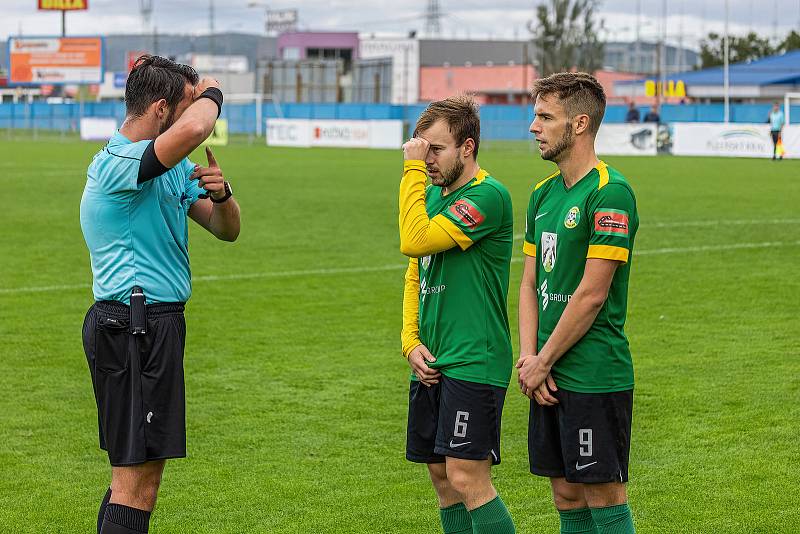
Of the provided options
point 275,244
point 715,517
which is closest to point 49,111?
point 275,244

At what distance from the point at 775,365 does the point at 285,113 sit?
62.3m

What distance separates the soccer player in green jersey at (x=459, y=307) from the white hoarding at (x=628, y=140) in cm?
3865

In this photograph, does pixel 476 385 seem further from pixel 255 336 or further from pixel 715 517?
pixel 255 336

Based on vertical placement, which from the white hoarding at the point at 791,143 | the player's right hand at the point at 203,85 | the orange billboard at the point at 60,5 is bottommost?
the player's right hand at the point at 203,85

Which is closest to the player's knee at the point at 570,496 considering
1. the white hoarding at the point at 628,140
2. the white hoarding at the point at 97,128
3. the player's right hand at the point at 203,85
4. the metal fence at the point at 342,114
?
the player's right hand at the point at 203,85

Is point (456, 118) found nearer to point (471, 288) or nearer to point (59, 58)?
point (471, 288)

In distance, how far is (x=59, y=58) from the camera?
71.3m

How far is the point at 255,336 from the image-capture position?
416 inches

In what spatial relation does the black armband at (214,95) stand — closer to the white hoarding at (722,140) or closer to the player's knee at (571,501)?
the player's knee at (571,501)

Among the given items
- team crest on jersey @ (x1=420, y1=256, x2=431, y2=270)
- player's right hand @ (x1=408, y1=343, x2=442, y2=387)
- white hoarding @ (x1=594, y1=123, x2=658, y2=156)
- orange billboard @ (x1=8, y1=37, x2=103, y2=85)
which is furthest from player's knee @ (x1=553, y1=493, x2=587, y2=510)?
orange billboard @ (x1=8, y1=37, x2=103, y2=85)

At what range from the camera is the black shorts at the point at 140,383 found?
14.9ft

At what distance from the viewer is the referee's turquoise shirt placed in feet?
14.7

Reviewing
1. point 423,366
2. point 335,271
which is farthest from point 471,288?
point 335,271

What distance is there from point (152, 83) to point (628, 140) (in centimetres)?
4023
